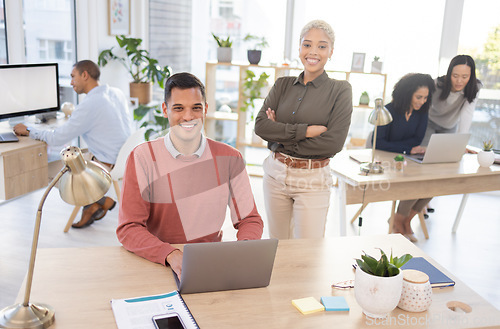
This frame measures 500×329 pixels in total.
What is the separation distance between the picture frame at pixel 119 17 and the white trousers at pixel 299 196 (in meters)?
2.99

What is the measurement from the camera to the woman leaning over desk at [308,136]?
2537 mm

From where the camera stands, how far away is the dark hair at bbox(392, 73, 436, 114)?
3.42 metres

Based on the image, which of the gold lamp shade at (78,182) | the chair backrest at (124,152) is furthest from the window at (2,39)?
the gold lamp shade at (78,182)

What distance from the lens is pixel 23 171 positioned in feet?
10.7

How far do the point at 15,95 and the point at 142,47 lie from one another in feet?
6.82

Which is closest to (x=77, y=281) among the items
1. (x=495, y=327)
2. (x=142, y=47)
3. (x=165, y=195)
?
(x=165, y=195)

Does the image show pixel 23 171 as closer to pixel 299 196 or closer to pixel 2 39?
pixel 2 39

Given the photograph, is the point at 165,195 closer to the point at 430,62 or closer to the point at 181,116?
the point at 181,116

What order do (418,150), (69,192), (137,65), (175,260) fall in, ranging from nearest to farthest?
(69,192) → (175,260) → (418,150) → (137,65)

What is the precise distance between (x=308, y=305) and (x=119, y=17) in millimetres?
4283

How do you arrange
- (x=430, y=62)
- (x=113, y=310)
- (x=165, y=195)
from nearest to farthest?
(x=113, y=310)
(x=165, y=195)
(x=430, y=62)

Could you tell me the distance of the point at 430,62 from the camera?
5242 mm

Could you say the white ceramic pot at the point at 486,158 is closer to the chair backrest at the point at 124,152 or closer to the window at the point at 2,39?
the chair backrest at the point at 124,152

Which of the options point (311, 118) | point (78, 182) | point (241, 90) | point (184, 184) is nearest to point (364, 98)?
point (241, 90)
